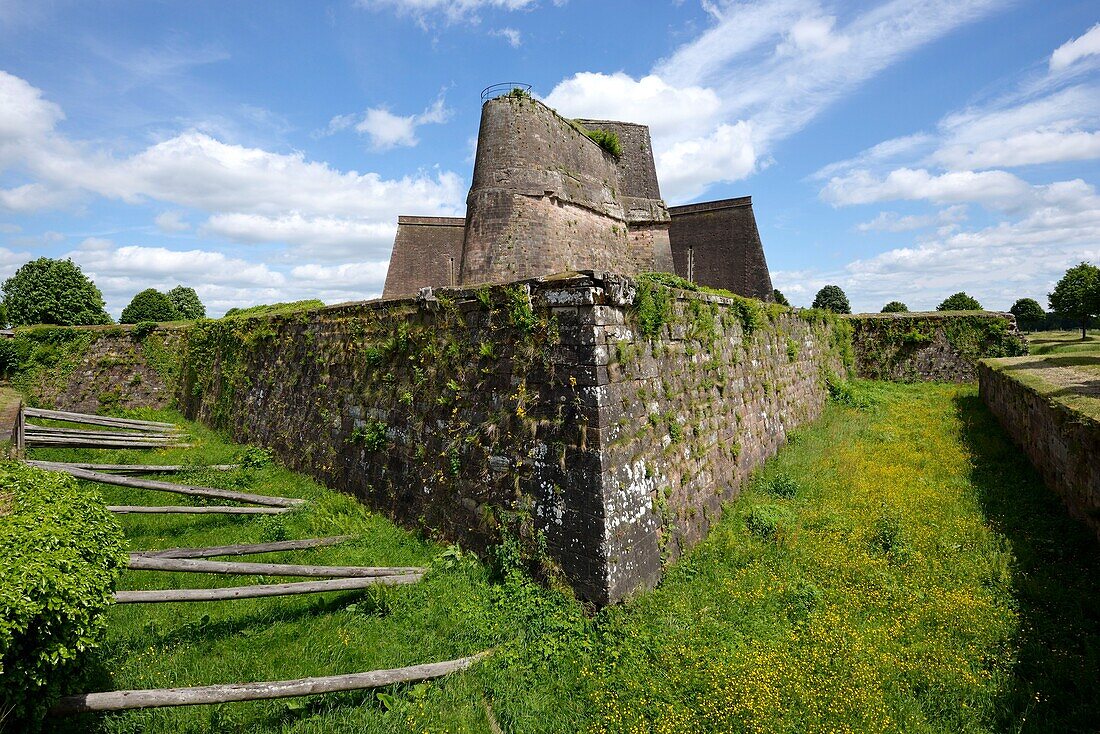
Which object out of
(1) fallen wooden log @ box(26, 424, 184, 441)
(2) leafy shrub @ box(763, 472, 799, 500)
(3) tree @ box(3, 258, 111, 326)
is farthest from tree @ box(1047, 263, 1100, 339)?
(3) tree @ box(3, 258, 111, 326)

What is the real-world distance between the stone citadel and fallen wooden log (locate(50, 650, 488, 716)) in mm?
12658

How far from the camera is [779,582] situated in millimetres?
5473

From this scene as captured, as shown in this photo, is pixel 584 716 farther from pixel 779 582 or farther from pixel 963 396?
pixel 963 396

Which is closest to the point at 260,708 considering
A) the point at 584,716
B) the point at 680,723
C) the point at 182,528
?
the point at 584,716

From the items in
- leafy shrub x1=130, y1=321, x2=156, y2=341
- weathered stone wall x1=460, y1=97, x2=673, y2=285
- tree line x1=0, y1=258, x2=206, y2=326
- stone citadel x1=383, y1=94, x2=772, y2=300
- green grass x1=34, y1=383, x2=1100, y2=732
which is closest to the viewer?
green grass x1=34, y1=383, x2=1100, y2=732

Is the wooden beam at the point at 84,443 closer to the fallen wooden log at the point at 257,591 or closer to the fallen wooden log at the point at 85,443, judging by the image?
the fallen wooden log at the point at 85,443

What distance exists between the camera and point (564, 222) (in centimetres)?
1928

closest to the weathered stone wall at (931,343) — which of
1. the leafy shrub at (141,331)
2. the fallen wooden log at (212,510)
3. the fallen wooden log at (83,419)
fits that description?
the fallen wooden log at (212,510)

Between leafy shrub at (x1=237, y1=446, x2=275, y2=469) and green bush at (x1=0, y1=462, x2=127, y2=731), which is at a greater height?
green bush at (x1=0, y1=462, x2=127, y2=731)

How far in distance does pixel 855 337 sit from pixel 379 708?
2187 centimetres

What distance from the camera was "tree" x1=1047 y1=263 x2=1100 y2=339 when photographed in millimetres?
32125

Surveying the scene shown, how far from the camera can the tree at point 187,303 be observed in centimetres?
4584

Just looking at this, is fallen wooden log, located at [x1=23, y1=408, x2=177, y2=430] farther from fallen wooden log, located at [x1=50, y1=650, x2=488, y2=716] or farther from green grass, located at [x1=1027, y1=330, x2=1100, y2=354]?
green grass, located at [x1=1027, y1=330, x2=1100, y2=354]

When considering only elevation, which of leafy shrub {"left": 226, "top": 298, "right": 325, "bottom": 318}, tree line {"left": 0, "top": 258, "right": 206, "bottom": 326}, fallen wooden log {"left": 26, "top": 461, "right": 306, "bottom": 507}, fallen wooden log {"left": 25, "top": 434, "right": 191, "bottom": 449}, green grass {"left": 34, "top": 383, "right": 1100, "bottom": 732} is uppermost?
tree line {"left": 0, "top": 258, "right": 206, "bottom": 326}
